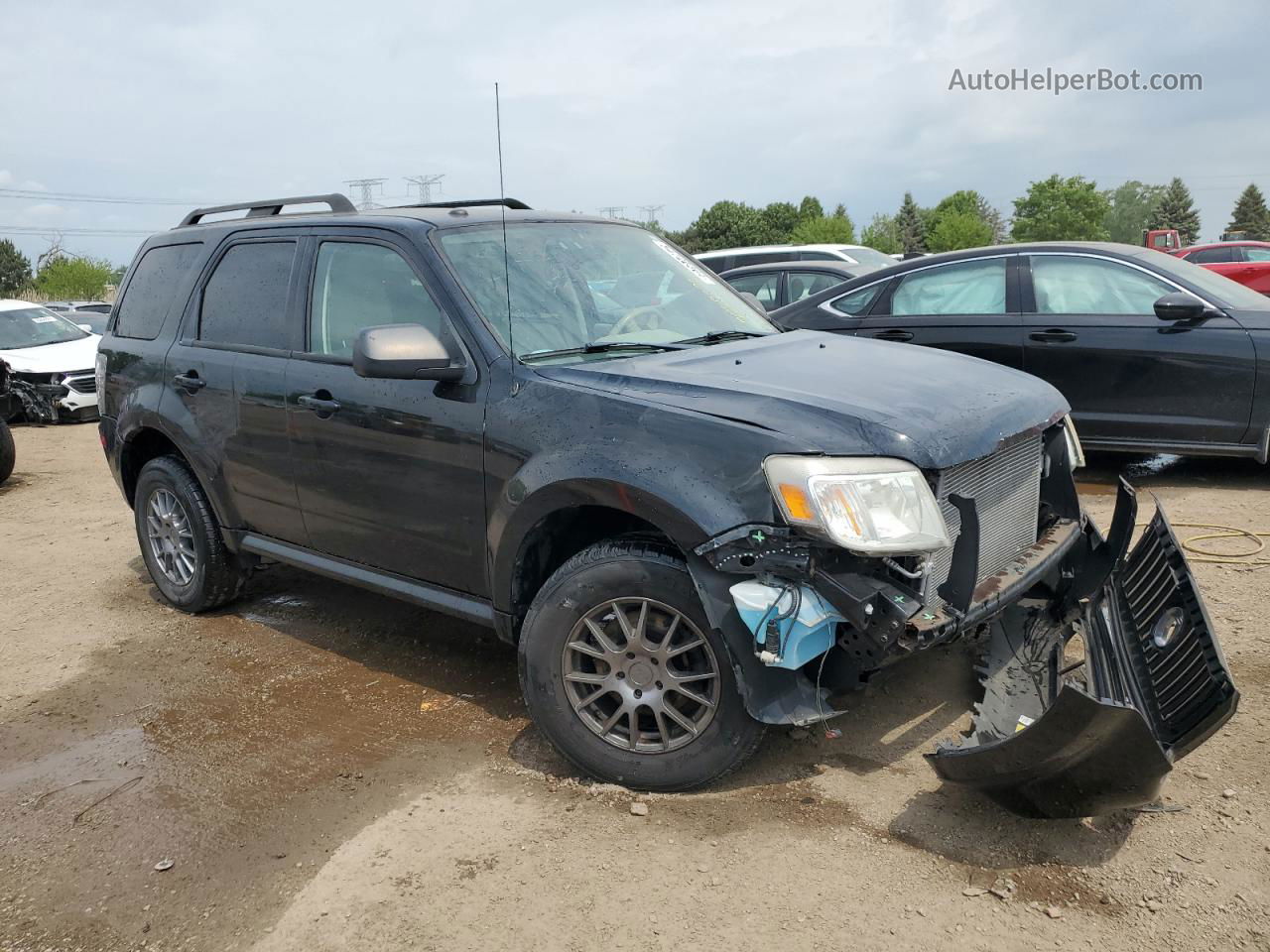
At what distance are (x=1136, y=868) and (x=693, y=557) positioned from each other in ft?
4.86

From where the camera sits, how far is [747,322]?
14.8 feet

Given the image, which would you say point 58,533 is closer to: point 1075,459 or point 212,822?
point 212,822

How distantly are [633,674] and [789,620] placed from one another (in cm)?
64

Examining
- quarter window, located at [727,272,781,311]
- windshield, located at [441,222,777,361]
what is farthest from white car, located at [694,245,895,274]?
windshield, located at [441,222,777,361]

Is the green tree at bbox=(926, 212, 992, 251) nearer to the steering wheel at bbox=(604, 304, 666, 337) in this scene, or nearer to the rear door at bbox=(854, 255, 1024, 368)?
the rear door at bbox=(854, 255, 1024, 368)

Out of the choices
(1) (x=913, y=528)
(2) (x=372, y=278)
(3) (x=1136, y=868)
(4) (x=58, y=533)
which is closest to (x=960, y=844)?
(3) (x=1136, y=868)

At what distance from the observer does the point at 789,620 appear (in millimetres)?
2924

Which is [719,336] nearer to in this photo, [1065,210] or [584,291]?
[584,291]

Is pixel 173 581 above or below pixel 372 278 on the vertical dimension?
below

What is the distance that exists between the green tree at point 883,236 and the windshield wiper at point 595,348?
287 feet

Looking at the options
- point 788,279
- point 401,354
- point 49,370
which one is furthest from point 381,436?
point 49,370

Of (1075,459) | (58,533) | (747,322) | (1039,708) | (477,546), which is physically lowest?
(58,533)

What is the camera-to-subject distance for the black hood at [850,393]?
3.06 metres

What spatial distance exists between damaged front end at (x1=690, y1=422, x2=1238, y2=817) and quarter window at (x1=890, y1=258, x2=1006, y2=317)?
395cm
